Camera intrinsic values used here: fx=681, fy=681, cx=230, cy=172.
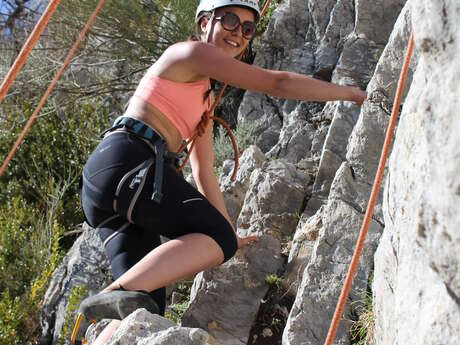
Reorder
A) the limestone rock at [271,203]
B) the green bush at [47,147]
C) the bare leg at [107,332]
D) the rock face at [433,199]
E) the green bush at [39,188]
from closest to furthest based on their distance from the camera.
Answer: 1. the rock face at [433,199]
2. the bare leg at [107,332]
3. the limestone rock at [271,203]
4. the green bush at [39,188]
5. the green bush at [47,147]

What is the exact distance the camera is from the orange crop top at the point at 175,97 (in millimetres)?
2936

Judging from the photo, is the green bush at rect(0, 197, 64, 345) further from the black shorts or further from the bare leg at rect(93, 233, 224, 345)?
the bare leg at rect(93, 233, 224, 345)

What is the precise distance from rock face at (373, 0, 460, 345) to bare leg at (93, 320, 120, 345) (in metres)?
1.14

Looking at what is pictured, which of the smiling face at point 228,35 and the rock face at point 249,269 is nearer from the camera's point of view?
the smiling face at point 228,35

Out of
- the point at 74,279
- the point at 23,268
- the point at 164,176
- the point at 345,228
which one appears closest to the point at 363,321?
the point at 345,228

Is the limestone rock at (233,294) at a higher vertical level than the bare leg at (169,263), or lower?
lower

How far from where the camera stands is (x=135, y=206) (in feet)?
9.18

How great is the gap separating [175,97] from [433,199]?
1.67 m

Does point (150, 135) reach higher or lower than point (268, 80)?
lower

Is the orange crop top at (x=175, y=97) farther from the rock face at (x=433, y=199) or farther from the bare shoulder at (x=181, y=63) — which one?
the rock face at (x=433, y=199)

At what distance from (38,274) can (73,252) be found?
98 cm

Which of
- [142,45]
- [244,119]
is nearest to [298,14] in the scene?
[244,119]

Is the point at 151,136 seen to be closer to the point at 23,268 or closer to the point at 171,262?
the point at 171,262

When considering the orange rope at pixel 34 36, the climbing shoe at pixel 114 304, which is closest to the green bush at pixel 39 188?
the climbing shoe at pixel 114 304
